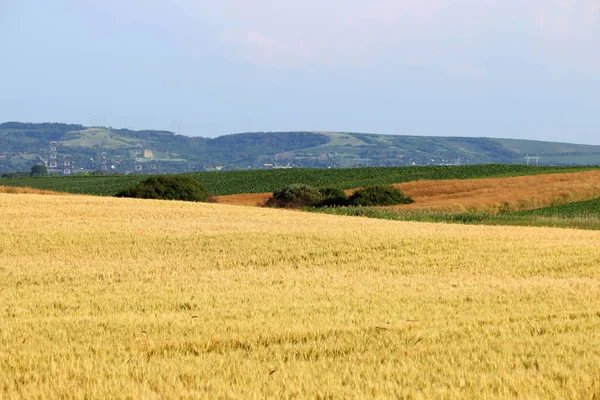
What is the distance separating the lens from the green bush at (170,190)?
60781 millimetres

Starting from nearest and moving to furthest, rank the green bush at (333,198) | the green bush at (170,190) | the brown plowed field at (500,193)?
the brown plowed field at (500,193) → the green bush at (333,198) → the green bush at (170,190)

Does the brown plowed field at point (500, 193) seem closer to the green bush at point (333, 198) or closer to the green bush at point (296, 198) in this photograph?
the green bush at point (296, 198)

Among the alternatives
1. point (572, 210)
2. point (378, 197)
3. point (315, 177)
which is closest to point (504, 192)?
point (572, 210)

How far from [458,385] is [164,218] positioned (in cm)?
2665

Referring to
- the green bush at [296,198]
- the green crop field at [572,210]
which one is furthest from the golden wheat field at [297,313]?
the green bush at [296,198]

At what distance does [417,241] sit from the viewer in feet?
80.2

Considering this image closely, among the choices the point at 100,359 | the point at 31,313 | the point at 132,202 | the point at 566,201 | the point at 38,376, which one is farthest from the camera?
the point at 566,201

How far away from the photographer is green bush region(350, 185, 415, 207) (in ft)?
186

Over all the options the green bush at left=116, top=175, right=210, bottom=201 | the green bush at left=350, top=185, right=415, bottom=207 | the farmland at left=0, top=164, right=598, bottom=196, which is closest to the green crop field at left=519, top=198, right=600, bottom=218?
the green bush at left=350, top=185, right=415, bottom=207

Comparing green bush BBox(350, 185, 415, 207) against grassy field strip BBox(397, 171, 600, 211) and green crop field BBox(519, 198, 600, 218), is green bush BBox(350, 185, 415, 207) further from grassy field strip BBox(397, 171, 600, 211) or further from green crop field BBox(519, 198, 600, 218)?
green crop field BBox(519, 198, 600, 218)

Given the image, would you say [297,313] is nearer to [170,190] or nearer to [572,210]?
[572,210]

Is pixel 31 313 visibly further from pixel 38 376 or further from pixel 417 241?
pixel 417 241

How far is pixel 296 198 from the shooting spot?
59.0 m

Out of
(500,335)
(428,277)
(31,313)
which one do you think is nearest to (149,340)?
(31,313)
